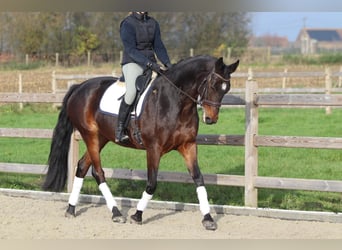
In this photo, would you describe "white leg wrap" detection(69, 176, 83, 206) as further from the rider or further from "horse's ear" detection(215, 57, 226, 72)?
"horse's ear" detection(215, 57, 226, 72)

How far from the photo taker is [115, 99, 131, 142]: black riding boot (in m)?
6.49

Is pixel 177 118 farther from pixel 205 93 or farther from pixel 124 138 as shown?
pixel 124 138

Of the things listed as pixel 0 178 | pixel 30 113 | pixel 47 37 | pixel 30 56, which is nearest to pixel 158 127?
pixel 0 178

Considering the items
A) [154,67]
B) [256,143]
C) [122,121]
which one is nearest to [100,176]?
[122,121]

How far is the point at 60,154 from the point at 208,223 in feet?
7.56

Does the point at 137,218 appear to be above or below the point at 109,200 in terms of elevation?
below

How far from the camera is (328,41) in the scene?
77.4 metres

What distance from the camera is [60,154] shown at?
7395 millimetres

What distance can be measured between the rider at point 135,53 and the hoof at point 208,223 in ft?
4.26

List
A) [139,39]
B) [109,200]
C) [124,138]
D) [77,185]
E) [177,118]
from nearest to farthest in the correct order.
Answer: [177,118] < [139,39] < [124,138] < [109,200] < [77,185]

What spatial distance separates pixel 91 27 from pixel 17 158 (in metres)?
15.9

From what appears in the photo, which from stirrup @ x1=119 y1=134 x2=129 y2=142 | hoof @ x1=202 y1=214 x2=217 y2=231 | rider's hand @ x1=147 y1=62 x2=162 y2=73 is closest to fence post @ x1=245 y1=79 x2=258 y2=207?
hoof @ x1=202 y1=214 x2=217 y2=231

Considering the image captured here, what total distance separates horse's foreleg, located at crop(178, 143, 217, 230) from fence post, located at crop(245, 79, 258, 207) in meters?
1.00

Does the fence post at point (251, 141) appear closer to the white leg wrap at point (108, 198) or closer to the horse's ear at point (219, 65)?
the horse's ear at point (219, 65)
